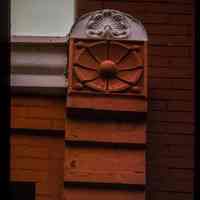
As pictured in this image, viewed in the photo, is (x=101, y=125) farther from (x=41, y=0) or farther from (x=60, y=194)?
(x=41, y=0)

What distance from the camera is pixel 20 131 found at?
385 cm

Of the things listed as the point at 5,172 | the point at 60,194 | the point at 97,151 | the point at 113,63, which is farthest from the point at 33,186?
the point at 5,172

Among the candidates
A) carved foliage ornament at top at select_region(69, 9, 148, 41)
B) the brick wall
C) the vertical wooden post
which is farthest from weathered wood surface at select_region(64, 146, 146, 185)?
carved foliage ornament at top at select_region(69, 9, 148, 41)

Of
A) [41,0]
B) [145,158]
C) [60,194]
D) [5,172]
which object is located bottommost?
[60,194]

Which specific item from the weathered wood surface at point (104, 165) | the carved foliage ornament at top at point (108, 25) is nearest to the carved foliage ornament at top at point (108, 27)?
the carved foliage ornament at top at point (108, 25)

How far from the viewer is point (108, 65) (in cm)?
352

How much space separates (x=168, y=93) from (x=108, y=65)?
53 cm

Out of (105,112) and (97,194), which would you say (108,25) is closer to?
(105,112)

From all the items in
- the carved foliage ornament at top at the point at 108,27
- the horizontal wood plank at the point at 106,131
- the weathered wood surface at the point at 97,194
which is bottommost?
the weathered wood surface at the point at 97,194

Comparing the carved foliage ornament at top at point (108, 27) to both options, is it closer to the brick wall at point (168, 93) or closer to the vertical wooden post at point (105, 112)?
the vertical wooden post at point (105, 112)

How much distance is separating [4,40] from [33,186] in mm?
2841

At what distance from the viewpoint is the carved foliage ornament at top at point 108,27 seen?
141 inches

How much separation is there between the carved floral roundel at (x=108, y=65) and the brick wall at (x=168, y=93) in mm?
336

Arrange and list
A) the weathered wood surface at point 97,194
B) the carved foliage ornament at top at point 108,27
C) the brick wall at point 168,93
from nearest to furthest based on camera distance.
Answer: the weathered wood surface at point 97,194 < the carved foliage ornament at top at point 108,27 < the brick wall at point 168,93
